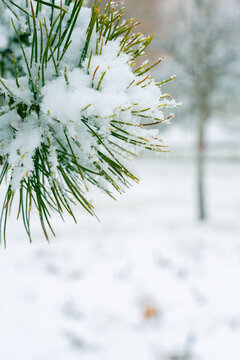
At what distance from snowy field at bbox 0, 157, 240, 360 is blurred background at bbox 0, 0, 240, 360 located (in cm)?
1

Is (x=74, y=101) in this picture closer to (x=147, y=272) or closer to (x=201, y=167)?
(x=147, y=272)

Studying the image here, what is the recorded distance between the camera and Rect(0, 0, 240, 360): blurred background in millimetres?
3023

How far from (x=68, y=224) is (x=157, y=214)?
6.83 feet

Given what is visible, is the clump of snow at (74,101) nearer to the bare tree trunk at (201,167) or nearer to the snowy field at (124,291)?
the snowy field at (124,291)


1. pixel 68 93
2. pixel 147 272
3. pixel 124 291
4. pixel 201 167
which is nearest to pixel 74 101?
pixel 68 93

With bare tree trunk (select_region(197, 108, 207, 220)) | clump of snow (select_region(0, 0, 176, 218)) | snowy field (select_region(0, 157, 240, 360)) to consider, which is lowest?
snowy field (select_region(0, 157, 240, 360))

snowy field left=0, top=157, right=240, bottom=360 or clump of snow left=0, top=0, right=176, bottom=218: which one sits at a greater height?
clump of snow left=0, top=0, right=176, bottom=218

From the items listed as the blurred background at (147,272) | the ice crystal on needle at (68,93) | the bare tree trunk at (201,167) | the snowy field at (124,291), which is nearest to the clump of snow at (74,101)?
the ice crystal on needle at (68,93)

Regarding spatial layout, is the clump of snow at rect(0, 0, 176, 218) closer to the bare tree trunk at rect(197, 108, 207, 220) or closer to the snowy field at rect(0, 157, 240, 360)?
the snowy field at rect(0, 157, 240, 360)

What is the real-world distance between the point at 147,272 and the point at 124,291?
60 cm

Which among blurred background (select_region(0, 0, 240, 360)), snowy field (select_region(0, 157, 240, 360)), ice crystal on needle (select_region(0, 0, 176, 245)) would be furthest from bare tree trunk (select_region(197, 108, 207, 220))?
ice crystal on needle (select_region(0, 0, 176, 245))

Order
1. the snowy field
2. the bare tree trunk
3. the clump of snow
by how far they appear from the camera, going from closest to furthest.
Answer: the clump of snow → the snowy field → the bare tree trunk

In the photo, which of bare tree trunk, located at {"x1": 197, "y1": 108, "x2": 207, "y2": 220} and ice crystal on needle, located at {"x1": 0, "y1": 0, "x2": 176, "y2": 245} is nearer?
ice crystal on needle, located at {"x1": 0, "y1": 0, "x2": 176, "y2": 245}

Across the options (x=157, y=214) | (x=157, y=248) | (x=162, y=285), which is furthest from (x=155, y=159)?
(x=162, y=285)
